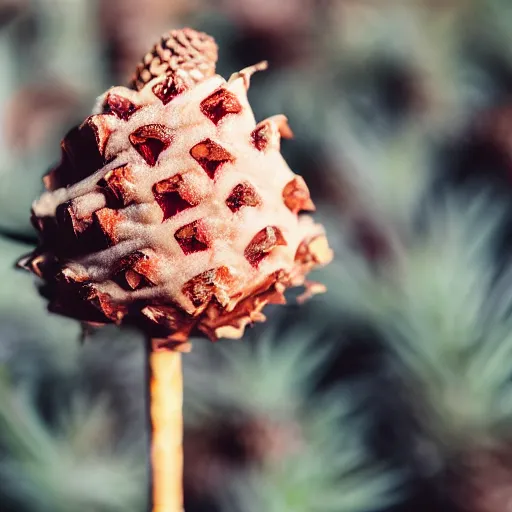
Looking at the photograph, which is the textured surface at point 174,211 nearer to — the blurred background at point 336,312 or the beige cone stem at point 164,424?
the beige cone stem at point 164,424

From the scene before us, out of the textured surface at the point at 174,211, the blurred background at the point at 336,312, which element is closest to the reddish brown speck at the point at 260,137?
the textured surface at the point at 174,211

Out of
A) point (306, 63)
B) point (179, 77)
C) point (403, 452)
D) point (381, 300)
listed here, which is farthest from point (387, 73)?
point (179, 77)

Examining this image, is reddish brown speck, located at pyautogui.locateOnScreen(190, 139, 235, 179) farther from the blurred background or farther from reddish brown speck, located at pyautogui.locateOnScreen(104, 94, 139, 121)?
the blurred background

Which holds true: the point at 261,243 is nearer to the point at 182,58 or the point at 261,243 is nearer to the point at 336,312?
the point at 182,58

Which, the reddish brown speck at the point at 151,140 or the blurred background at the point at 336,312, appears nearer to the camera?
the reddish brown speck at the point at 151,140

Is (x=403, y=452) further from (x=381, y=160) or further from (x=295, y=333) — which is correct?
(x=381, y=160)

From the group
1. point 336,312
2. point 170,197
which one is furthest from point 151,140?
point 336,312

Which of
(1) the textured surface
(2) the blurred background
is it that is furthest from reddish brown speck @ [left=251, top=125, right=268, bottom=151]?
(2) the blurred background
